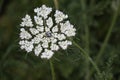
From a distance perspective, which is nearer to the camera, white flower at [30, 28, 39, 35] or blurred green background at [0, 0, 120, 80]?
white flower at [30, 28, 39, 35]

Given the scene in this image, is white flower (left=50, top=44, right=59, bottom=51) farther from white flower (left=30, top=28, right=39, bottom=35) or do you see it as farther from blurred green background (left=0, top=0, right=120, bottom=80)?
blurred green background (left=0, top=0, right=120, bottom=80)

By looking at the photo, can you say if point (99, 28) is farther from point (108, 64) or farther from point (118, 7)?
point (108, 64)

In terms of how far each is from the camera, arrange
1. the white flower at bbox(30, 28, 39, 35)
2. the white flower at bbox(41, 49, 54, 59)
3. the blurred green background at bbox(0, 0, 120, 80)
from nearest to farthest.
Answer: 1. the white flower at bbox(41, 49, 54, 59)
2. the white flower at bbox(30, 28, 39, 35)
3. the blurred green background at bbox(0, 0, 120, 80)

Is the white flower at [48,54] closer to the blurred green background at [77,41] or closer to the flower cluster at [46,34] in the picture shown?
the flower cluster at [46,34]

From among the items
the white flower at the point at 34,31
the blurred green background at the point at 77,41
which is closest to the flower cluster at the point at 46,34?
the white flower at the point at 34,31

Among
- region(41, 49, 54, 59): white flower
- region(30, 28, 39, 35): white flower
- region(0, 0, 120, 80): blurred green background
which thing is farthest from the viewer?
region(0, 0, 120, 80): blurred green background

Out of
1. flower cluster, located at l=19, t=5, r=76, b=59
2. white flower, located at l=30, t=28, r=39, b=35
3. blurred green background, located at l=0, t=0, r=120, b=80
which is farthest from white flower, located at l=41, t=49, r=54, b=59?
blurred green background, located at l=0, t=0, r=120, b=80

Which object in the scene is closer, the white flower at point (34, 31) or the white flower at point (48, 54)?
the white flower at point (48, 54)

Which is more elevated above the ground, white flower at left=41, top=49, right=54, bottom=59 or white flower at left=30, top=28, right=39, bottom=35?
white flower at left=30, top=28, right=39, bottom=35

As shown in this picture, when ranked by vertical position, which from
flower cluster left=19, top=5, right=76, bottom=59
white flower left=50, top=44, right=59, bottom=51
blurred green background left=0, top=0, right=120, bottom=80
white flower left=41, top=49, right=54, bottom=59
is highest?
blurred green background left=0, top=0, right=120, bottom=80

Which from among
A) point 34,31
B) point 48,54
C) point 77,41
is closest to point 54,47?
point 48,54

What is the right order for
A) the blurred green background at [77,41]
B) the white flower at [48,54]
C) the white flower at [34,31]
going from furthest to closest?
the blurred green background at [77,41]
the white flower at [34,31]
the white flower at [48,54]
